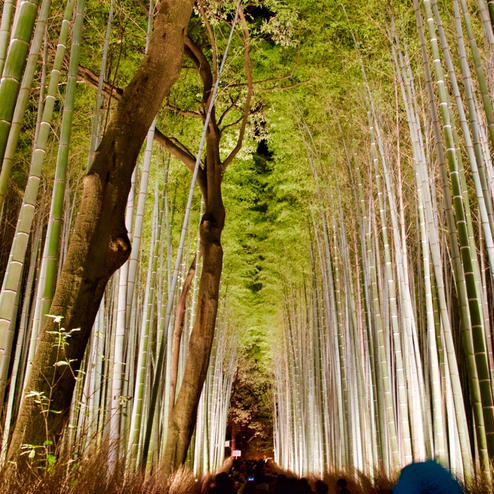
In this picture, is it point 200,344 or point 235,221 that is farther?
point 235,221

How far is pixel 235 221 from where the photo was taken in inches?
335

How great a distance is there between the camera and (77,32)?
8.43 ft

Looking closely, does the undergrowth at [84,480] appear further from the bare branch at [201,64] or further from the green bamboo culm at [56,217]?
the bare branch at [201,64]

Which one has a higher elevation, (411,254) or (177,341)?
(411,254)

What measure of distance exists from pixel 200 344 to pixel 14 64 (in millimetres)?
3175

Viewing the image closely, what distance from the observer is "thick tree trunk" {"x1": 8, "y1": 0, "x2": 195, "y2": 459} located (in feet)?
6.33

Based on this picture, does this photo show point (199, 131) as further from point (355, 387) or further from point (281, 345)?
point (281, 345)

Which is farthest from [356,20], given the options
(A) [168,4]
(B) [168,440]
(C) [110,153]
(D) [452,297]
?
(B) [168,440]

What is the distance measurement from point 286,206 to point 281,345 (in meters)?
6.28

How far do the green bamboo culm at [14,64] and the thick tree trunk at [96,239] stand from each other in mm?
670

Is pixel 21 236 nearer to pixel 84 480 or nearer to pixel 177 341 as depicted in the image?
pixel 84 480

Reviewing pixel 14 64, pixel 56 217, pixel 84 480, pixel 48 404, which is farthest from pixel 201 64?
pixel 84 480

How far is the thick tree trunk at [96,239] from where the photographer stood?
1.93 m

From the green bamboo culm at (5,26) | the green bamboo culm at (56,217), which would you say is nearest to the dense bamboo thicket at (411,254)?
the green bamboo culm at (56,217)
